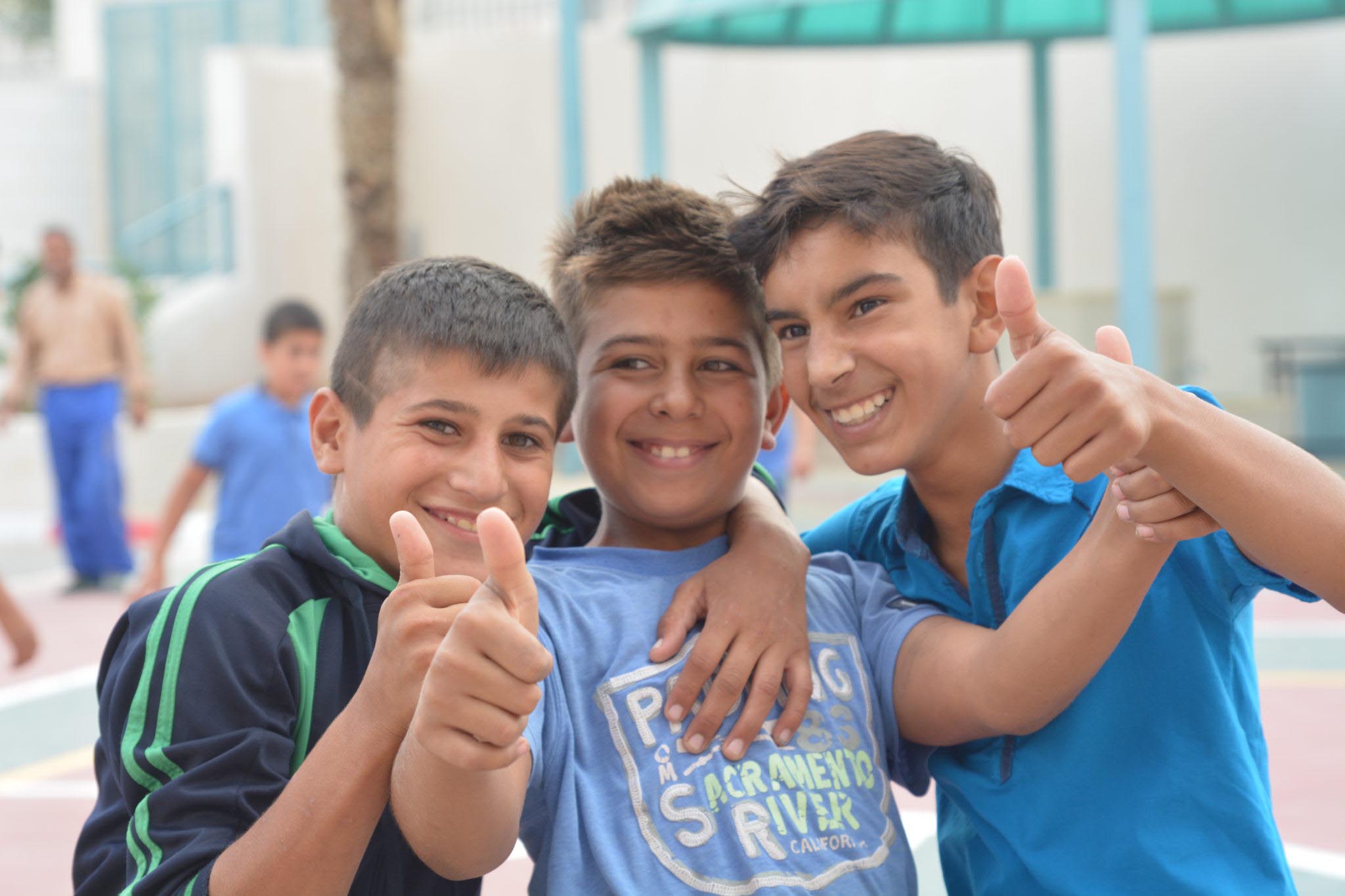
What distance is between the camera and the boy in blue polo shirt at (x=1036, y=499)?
5.81 ft

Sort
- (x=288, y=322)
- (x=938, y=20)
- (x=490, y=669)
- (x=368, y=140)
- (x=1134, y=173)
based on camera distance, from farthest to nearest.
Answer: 1. (x=368, y=140)
2. (x=938, y=20)
3. (x=1134, y=173)
4. (x=288, y=322)
5. (x=490, y=669)

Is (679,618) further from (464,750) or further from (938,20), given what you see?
(938,20)

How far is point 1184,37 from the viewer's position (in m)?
13.4

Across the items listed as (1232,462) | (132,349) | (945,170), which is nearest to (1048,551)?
(1232,462)

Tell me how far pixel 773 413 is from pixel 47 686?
4.45m

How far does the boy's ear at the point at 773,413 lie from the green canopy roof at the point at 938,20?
8.71m

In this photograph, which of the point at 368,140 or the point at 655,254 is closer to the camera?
the point at 655,254

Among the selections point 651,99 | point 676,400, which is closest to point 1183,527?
point 676,400

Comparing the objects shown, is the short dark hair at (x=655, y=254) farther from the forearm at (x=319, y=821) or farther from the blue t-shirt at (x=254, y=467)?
the blue t-shirt at (x=254, y=467)

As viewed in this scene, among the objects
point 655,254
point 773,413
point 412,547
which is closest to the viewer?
point 412,547

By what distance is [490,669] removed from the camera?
151cm

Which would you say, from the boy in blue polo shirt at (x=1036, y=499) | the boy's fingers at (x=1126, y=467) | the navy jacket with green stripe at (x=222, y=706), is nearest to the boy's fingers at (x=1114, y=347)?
the boy in blue polo shirt at (x=1036, y=499)

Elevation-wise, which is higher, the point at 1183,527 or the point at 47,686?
the point at 1183,527

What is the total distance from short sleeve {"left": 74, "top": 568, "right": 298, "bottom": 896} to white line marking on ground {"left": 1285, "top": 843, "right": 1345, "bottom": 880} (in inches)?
107
